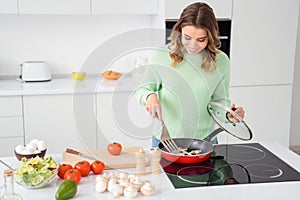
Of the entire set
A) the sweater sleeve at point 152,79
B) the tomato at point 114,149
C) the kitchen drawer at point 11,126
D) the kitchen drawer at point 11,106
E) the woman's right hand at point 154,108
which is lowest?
the kitchen drawer at point 11,126

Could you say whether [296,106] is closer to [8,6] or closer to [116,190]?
[8,6]

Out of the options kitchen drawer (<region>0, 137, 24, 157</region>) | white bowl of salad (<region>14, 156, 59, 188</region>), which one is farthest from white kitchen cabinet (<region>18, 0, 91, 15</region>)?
white bowl of salad (<region>14, 156, 59, 188</region>)

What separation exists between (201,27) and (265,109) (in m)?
1.78

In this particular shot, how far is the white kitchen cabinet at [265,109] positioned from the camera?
121 inches

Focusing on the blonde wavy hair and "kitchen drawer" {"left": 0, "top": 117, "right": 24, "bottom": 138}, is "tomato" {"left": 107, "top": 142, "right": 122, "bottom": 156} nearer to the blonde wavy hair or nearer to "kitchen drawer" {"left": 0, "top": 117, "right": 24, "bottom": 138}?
the blonde wavy hair

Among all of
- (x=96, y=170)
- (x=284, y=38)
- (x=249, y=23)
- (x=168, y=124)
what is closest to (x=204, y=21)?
(x=168, y=124)

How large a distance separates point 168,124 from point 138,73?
0.74 meters

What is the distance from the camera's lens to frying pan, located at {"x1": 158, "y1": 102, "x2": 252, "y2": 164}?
1469mm

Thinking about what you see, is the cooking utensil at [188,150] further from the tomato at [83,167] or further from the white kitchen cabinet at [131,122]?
the tomato at [83,167]

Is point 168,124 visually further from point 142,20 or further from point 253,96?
point 142,20

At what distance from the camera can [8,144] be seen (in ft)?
9.28

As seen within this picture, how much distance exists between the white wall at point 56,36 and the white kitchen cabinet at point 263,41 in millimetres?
801

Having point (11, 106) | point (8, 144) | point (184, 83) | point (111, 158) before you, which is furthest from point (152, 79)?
point (8, 144)

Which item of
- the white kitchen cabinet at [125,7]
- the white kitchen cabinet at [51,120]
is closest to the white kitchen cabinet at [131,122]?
the white kitchen cabinet at [51,120]
